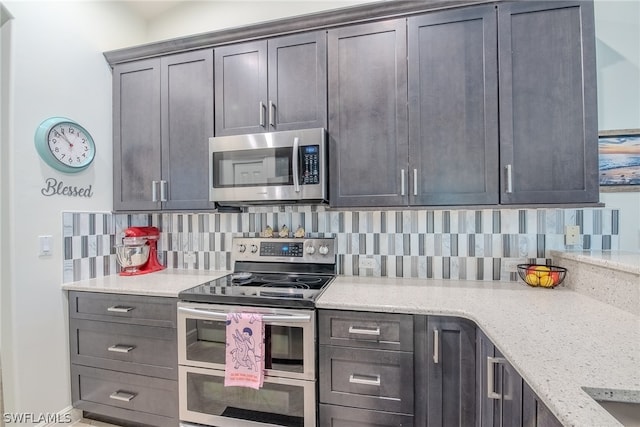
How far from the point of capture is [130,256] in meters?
2.17

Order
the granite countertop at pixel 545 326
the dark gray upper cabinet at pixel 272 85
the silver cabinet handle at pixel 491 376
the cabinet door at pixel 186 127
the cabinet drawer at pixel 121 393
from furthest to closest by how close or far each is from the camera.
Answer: the cabinet door at pixel 186 127 < the dark gray upper cabinet at pixel 272 85 < the cabinet drawer at pixel 121 393 < the silver cabinet handle at pixel 491 376 < the granite countertop at pixel 545 326

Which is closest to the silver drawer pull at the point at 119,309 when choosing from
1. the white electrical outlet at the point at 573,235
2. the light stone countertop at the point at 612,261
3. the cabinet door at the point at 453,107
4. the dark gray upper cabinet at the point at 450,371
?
the dark gray upper cabinet at the point at 450,371

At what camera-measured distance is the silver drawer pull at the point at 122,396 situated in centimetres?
175

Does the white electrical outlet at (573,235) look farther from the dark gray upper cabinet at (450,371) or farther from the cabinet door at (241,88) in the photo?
the cabinet door at (241,88)

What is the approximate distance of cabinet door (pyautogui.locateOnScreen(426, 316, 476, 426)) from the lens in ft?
4.28

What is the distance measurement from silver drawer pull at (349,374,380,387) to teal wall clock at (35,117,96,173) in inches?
82.9

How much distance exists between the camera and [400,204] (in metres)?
1.70

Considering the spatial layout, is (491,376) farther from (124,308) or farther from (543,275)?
(124,308)

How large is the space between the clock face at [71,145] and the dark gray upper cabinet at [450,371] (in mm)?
2312

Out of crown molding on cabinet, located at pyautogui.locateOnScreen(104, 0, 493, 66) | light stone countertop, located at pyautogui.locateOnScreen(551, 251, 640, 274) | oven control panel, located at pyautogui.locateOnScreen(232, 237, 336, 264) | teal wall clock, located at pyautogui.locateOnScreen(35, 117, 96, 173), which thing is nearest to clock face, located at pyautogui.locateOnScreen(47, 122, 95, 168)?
teal wall clock, located at pyautogui.locateOnScreen(35, 117, 96, 173)

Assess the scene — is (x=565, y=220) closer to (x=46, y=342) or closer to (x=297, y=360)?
(x=297, y=360)

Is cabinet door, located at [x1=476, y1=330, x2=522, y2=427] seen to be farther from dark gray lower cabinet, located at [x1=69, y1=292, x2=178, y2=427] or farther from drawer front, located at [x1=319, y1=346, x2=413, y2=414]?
dark gray lower cabinet, located at [x1=69, y1=292, x2=178, y2=427]

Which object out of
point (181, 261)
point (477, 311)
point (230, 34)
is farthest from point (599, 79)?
point (181, 261)

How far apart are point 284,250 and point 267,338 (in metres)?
0.68
